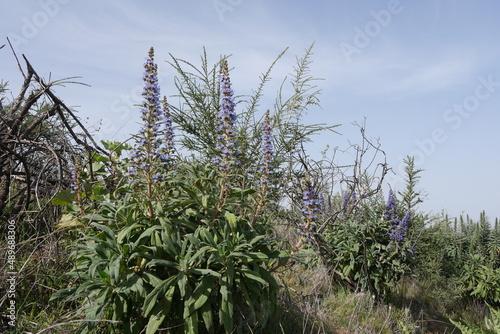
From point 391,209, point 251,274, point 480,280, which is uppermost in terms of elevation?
point 391,209

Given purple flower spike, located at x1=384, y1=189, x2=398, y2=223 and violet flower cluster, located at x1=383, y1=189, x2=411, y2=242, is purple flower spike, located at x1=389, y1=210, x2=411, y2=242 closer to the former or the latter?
violet flower cluster, located at x1=383, y1=189, x2=411, y2=242

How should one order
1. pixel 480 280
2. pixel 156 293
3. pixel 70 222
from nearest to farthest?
1. pixel 156 293
2. pixel 70 222
3. pixel 480 280

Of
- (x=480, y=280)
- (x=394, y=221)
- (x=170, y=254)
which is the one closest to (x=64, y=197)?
(x=170, y=254)

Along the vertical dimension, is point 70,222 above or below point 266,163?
below

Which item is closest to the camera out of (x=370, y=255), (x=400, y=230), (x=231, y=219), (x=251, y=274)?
(x=251, y=274)

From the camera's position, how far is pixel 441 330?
6.55 m

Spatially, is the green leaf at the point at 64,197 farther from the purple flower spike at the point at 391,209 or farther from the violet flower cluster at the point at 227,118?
the purple flower spike at the point at 391,209

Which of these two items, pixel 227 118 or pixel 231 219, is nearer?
pixel 231 219

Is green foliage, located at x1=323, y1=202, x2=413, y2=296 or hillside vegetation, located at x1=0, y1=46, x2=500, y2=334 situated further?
green foliage, located at x1=323, y1=202, x2=413, y2=296

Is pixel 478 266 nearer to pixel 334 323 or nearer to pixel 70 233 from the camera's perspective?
pixel 334 323

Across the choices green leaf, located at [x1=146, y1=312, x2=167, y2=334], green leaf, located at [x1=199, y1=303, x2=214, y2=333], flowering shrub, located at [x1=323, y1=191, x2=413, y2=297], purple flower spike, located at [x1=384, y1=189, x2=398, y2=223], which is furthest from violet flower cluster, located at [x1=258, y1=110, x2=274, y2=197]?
purple flower spike, located at [x1=384, y1=189, x2=398, y2=223]

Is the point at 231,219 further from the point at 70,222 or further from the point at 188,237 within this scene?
the point at 70,222

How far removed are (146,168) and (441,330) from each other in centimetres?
547

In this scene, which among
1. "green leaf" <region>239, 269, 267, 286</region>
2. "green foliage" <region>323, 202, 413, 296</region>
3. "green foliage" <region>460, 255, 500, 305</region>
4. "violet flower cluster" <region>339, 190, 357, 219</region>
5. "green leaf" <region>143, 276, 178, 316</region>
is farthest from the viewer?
"green foliage" <region>460, 255, 500, 305</region>
